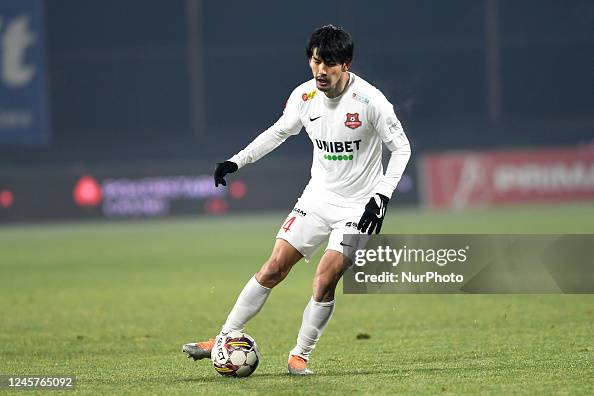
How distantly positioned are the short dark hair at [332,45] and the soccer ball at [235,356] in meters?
1.75

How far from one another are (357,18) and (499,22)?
3774mm

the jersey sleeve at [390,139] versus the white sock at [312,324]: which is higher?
the jersey sleeve at [390,139]

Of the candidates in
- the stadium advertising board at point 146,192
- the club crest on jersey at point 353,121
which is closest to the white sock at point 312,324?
the club crest on jersey at point 353,121

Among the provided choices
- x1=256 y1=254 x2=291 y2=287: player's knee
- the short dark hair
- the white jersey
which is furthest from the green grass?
the short dark hair

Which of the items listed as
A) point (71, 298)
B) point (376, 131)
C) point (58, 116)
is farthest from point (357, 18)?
point (376, 131)

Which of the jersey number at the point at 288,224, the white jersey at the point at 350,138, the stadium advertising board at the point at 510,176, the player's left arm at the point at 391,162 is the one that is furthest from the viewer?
the stadium advertising board at the point at 510,176

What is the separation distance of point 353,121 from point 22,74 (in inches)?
843

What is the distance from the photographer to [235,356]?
784 centimetres

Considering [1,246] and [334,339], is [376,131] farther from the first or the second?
[1,246]

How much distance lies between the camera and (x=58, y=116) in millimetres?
33781

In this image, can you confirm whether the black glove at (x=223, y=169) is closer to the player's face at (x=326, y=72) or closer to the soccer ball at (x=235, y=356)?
the player's face at (x=326, y=72)

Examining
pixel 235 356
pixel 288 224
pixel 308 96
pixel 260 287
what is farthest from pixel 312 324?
pixel 308 96

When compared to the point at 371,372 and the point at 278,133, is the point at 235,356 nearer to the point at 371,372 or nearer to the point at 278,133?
the point at 371,372

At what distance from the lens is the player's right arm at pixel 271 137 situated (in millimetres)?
8055
